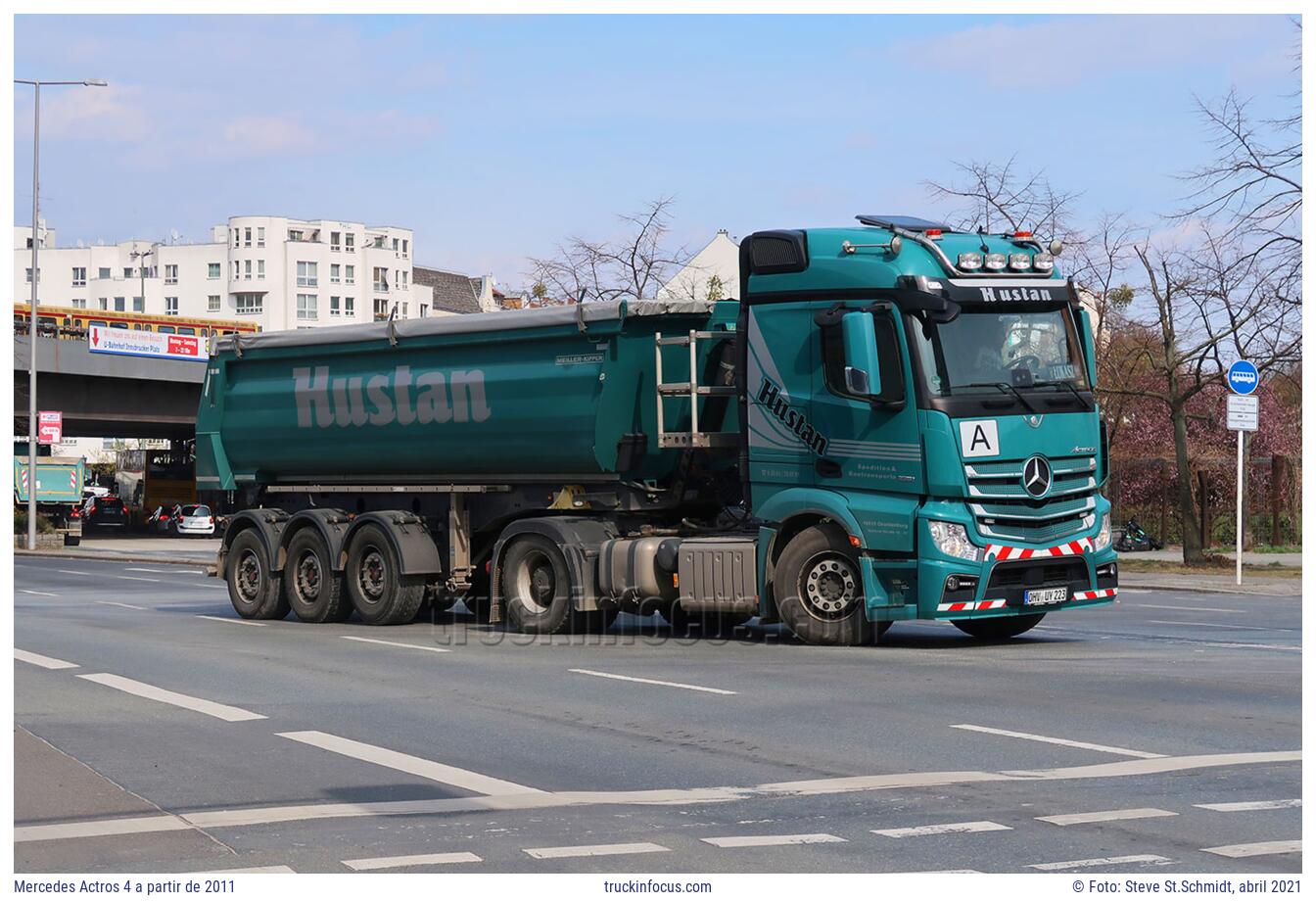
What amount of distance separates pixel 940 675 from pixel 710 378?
4.49 meters

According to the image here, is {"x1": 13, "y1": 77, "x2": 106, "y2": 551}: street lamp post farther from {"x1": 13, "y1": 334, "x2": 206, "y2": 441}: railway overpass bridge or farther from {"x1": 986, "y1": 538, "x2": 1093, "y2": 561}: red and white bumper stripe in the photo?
{"x1": 986, "y1": 538, "x2": 1093, "y2": 561}: red and white bumper stripe

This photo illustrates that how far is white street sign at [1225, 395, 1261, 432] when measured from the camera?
27.3 metres

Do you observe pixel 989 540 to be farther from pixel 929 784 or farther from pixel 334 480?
pixel 334 480

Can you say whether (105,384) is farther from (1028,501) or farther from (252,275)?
(252,275)

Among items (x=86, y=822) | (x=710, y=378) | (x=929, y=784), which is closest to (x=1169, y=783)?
(x=929, y=784)

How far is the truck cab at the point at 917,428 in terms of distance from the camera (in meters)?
15.5

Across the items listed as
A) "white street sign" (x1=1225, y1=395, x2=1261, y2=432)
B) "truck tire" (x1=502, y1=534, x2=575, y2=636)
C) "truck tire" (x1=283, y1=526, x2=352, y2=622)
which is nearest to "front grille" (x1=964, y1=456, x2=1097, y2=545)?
"truck tire" (x1=502, y1=534, x2=575, y2=636)

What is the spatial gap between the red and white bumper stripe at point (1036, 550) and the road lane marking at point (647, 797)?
5.89 m

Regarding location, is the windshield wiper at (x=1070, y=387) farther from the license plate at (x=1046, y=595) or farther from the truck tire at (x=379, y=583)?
the truck tire at (x=379, y=583)

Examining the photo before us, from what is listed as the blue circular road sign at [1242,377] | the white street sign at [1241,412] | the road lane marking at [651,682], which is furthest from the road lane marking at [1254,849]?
the blue circular road sign at [1242,377]

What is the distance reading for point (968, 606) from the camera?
1550 centimetres

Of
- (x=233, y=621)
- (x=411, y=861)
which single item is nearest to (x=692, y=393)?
(x=233, y=621)

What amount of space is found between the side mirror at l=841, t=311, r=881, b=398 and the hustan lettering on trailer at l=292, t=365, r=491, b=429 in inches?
175

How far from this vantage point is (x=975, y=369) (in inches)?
619
